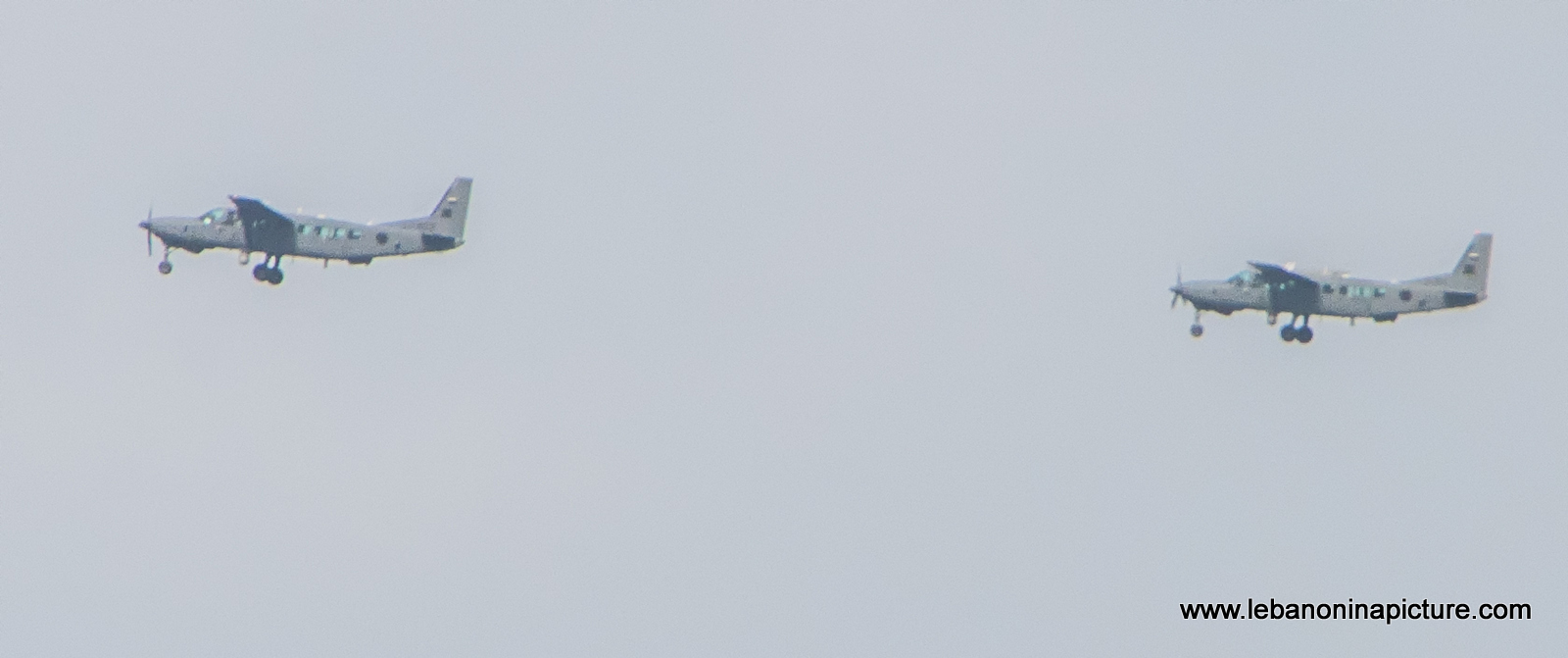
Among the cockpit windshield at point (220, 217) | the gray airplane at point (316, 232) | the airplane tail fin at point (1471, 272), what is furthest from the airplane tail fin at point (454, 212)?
the airplane tail fin at point (1471, 272)

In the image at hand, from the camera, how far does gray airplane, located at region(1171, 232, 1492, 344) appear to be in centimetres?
10269

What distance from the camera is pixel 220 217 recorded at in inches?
4053

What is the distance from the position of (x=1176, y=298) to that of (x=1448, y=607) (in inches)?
588

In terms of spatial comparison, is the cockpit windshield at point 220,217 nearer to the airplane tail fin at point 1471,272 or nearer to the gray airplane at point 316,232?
the gray airplane at point 316,232

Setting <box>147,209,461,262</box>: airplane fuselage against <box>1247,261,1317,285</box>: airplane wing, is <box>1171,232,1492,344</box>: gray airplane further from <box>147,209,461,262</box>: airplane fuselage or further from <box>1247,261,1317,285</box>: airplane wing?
<box>147,209,461,262</box>: airplane fuselage

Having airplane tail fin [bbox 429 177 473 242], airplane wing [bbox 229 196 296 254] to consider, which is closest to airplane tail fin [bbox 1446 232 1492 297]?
airplane tail fin [bbox 429 177 473 242]

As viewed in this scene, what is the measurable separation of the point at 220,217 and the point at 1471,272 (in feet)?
140

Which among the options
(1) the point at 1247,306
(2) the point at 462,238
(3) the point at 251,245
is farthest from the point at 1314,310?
(3) the point at 251,245

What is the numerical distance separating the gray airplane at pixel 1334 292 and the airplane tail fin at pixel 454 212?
80.7 ft

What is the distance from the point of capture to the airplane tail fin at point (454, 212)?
10206cm

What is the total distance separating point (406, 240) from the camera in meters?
102

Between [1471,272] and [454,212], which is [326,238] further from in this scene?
[1471,272]

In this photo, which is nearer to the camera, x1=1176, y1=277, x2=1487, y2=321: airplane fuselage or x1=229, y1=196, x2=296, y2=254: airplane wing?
x1=229, y1=196, x2=296, y2=254: airplane wing

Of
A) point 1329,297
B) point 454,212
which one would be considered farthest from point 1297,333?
point 454,212
